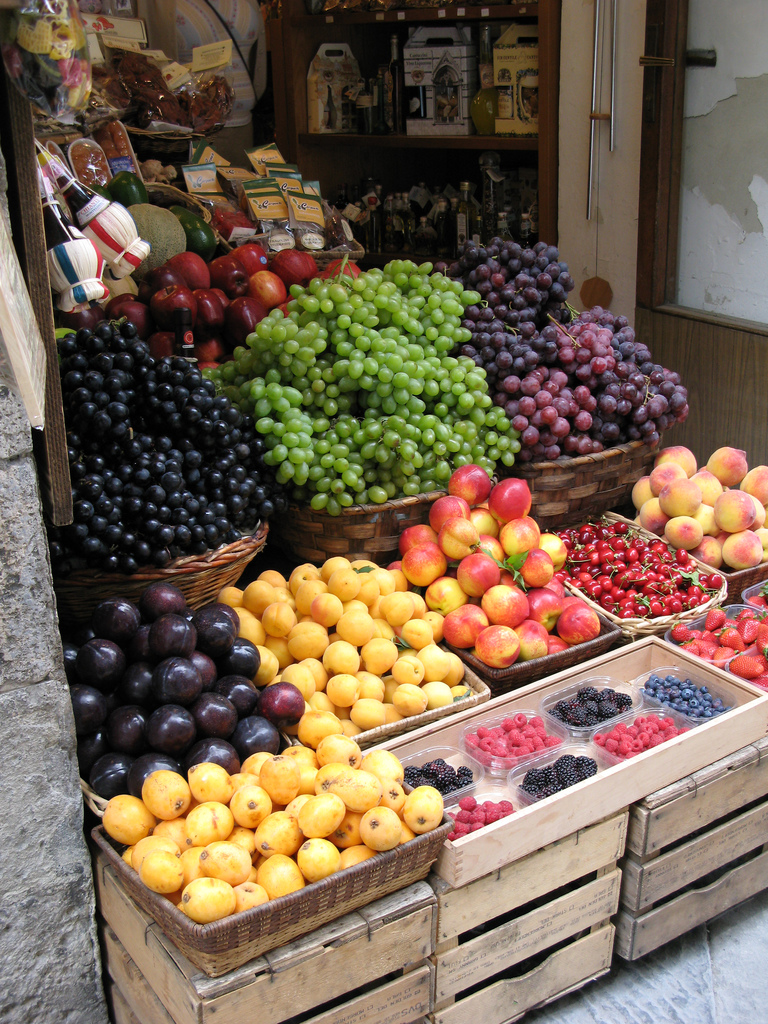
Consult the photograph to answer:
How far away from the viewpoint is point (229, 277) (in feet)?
8.56

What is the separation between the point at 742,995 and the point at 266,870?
44.1 inches

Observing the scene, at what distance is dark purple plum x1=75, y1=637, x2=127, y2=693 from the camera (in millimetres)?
1507

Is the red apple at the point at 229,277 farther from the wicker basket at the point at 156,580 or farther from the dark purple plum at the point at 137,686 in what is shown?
the dark purple plum at the point at 137,686

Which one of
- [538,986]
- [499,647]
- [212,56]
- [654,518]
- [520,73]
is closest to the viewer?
[538,986]

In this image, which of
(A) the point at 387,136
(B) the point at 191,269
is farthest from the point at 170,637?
(A) the point at 387,136

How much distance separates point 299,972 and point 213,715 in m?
0.41

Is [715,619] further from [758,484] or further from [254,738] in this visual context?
[254,738]

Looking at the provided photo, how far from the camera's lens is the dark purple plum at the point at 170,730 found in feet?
4.74

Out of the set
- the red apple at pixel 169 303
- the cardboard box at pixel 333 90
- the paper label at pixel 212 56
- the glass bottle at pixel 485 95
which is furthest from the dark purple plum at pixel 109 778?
the cardboard box at pixel 333 90

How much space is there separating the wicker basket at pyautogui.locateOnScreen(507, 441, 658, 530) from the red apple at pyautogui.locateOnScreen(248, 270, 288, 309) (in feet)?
2.82

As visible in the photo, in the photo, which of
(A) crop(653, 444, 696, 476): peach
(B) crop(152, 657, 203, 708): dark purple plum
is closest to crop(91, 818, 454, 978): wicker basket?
(B) crop(152, 657, 203, 708): dark purple plum

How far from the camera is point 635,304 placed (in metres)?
3.71

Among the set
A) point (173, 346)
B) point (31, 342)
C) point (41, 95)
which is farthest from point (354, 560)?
point (41, 95)

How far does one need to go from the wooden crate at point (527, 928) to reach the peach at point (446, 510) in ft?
2.54
